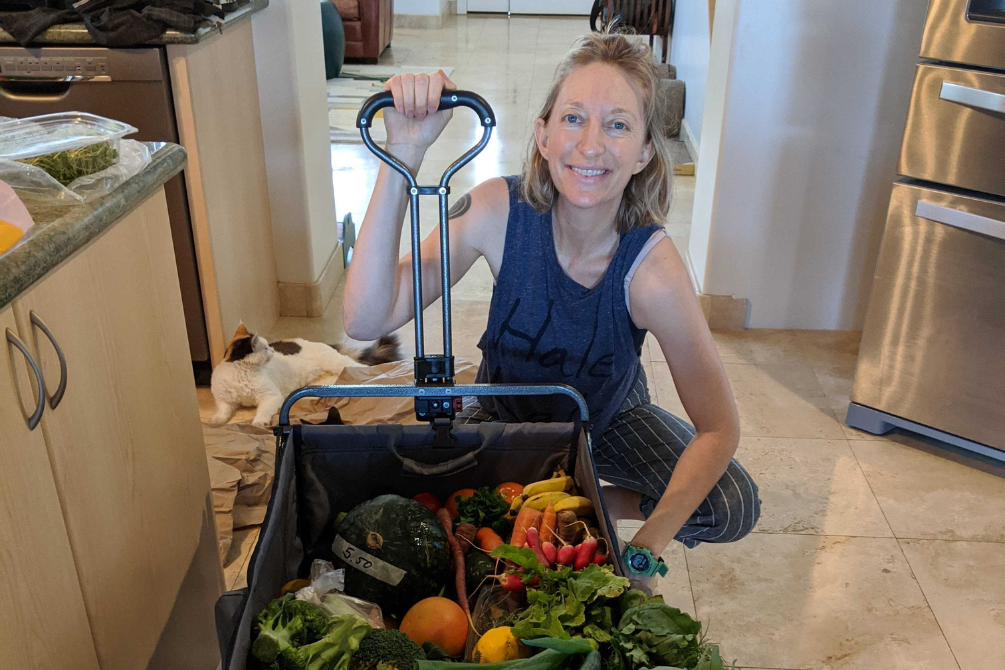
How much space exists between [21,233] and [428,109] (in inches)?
20.0

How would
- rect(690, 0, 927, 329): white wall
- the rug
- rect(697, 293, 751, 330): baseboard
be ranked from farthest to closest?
the rug → rect(697, 293, 751, 330): baseboard → rect(690, 0, 927, 329): white wall

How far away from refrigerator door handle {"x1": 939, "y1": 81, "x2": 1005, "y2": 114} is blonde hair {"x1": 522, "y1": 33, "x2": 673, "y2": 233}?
0.99 meters

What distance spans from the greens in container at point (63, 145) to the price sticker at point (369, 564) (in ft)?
2.02

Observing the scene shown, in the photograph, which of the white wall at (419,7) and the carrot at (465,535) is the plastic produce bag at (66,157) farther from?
the white wall at (419,7)

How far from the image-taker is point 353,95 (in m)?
6.11

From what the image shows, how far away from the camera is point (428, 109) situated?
3.76 ft

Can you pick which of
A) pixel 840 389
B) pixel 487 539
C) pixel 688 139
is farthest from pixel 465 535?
pixel 688 139

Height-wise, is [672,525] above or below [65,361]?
below

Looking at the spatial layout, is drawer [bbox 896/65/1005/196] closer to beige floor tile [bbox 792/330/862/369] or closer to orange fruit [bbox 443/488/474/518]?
beige floor tile [bbox 792/330/862/369]

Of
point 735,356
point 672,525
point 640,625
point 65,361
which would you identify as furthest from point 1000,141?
point 65,361

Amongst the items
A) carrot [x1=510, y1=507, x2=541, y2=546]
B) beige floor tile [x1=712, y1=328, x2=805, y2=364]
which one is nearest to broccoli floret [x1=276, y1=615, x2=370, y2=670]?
carrot [x1=510, y1=507, x2=541, y2=546]

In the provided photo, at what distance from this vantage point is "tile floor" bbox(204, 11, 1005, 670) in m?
1.81

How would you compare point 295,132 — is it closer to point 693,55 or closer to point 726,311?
point 726,311

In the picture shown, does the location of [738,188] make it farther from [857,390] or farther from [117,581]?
[117,581]
